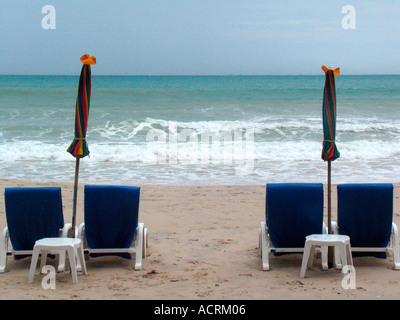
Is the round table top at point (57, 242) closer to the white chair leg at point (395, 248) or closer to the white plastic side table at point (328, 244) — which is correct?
the white plastic side table at point (328, 244)

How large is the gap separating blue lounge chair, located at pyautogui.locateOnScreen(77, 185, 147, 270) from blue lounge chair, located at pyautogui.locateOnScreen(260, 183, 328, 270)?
50.9 inches

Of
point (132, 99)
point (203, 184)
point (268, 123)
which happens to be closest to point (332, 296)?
point (203, 184)

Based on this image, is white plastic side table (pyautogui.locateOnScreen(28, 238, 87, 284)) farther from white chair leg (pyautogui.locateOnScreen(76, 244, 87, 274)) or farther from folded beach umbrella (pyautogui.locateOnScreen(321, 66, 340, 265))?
folded beach umbrella (pyautogui.locateOnScreen(321, 66, 340, 265))

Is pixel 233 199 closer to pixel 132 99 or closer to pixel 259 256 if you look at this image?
pixel 259 256

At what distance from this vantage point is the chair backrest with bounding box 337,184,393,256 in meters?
4.92

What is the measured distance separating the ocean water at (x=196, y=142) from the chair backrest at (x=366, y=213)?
507 centimetres

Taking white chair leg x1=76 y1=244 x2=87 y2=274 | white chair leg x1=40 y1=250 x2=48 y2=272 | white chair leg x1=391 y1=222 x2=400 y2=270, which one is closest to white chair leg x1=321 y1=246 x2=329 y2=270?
white chair leg x1=391 y1=222 x2=400 y2=270

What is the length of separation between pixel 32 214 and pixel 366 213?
127 inches

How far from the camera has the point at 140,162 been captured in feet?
41.9
